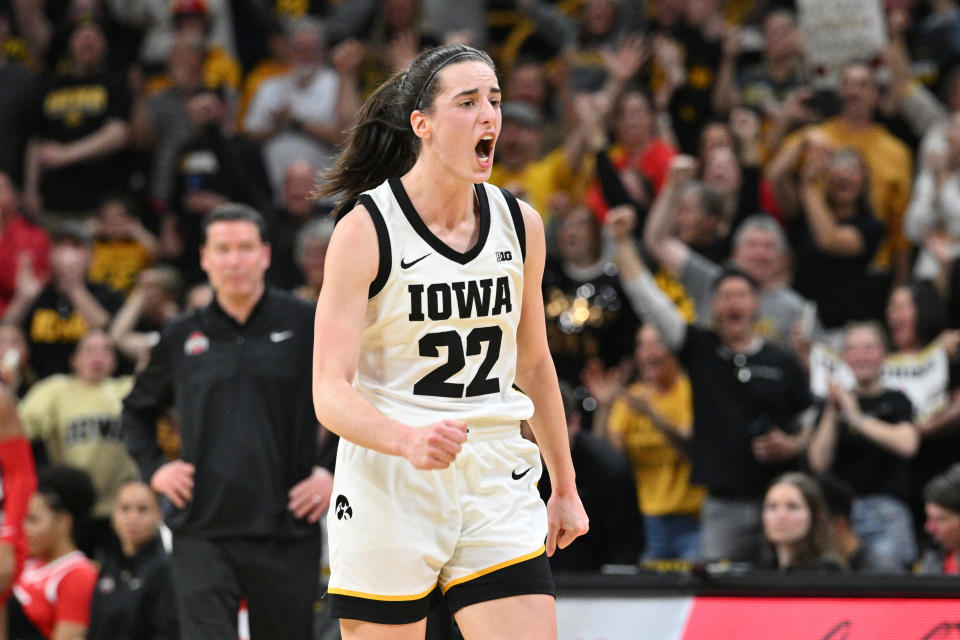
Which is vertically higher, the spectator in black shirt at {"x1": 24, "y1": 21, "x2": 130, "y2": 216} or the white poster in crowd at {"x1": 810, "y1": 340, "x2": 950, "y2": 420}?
the spectator in black shirt at {"x1": 24, "y1": 21, "x2": 130, "y2": 216}

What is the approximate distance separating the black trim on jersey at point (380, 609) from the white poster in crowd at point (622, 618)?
2549 millimetres

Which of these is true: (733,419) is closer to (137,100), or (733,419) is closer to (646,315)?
(646,315)

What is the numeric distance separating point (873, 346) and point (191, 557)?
12.9 ft

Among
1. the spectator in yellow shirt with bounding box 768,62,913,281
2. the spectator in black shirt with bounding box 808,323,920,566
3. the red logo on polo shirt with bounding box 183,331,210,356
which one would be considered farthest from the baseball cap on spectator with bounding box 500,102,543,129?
the red logo on polo shirt with bounding box 183,331,210,356

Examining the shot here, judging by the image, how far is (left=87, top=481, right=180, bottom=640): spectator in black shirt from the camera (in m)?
7.31

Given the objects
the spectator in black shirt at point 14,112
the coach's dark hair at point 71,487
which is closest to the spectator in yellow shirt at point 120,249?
the spectator in black shirt at point 14,112

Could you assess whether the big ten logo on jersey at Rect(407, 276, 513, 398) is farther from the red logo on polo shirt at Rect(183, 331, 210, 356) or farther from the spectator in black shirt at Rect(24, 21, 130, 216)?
the spectator in black shirt at Rect(24, 21, 130, 216)

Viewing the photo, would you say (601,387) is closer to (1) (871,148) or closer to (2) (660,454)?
(2) (660,454)

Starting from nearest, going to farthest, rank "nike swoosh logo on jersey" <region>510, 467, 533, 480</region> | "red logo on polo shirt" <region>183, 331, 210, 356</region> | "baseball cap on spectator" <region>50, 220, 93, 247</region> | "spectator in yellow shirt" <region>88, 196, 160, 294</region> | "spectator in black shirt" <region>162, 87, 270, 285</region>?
"nike swoosh logo on jersey" <region>510, 467, 533, 480</region>, "red logo on polo shirt" <region>183, 331, 210, 356</region>, "baseball cap on spectator" <region>50, 220, 93, 247</region>, "spectator in black shirt" <region>162, 87, 270, 285</region>, "spectator in yellow shirt" <region>88, 196, 160, 294</region>

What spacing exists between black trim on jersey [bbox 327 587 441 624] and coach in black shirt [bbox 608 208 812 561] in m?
3.97

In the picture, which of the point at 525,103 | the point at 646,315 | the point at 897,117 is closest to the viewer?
the point at 646,315

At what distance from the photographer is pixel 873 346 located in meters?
7.57

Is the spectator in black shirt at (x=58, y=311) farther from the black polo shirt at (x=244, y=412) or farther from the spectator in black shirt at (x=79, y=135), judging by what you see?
the black polo shirt at (x=244, y=412)

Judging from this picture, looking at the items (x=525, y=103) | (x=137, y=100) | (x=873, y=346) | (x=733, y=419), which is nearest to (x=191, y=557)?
(x=733, y=419)
